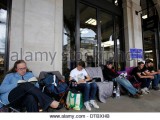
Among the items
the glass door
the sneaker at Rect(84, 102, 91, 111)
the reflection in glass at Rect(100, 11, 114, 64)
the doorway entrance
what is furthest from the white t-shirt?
the reflection in glass at Rect(100, 11, 114, 64)

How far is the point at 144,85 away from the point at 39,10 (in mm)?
3862

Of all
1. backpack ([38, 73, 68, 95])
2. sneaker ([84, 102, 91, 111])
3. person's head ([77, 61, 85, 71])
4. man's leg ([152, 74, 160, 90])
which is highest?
person's head ([77, 61, 85, 71])

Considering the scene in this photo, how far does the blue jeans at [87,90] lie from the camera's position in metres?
2.95

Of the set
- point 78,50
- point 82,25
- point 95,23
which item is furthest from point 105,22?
point 78,50

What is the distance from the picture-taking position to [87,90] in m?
2.95

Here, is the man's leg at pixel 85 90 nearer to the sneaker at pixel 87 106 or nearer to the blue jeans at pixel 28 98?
the sneaker at pixel 87 106

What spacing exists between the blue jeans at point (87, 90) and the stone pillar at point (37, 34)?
1.04m

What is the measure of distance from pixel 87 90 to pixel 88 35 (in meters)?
2.54

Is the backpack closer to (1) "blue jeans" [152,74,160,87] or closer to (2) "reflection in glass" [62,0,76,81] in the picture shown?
(2) "reflection in glass" [62,0,76,81]

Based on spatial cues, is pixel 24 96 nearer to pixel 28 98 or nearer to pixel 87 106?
pixel 28 98

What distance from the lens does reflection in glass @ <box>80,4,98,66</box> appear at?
4727 mm

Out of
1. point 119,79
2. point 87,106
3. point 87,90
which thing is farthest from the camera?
point 119,79

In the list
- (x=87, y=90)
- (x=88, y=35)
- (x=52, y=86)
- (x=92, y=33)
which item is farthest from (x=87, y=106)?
(x=92, y=33)

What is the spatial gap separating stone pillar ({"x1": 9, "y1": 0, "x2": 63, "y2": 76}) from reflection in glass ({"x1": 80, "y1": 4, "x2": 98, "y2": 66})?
102cm
